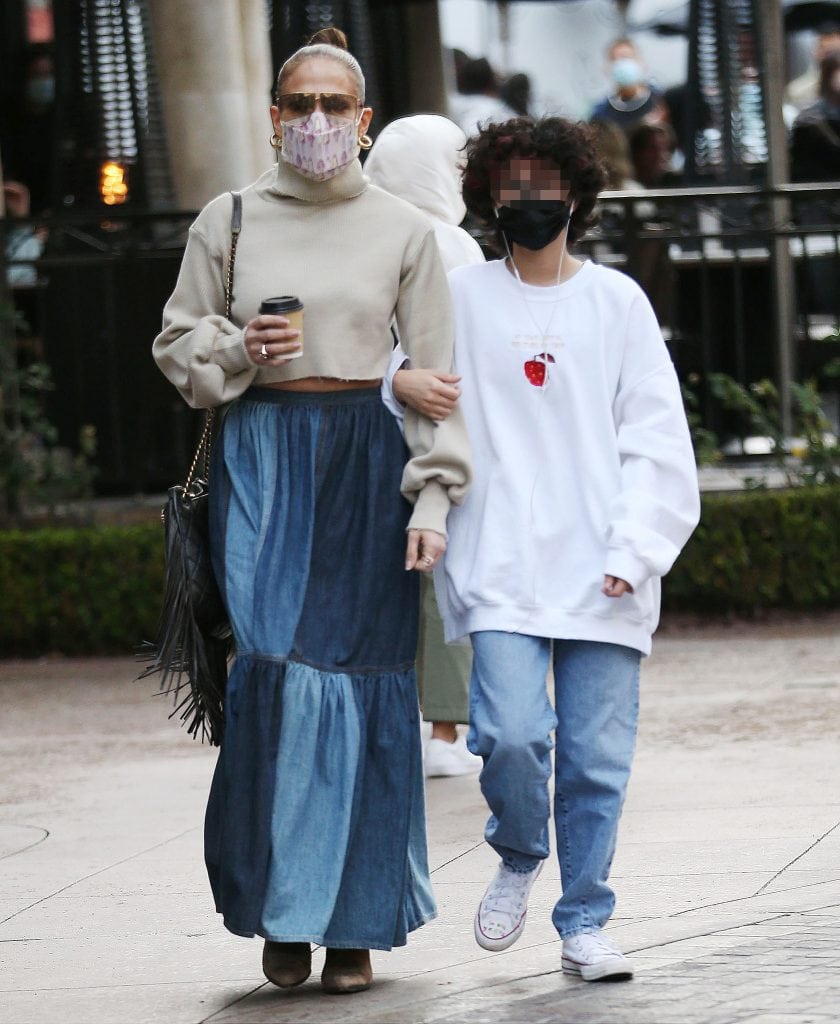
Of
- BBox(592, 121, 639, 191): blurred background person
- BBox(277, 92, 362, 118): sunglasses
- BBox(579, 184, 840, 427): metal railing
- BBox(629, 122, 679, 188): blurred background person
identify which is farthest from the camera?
BBox(629, 122, 679, 188): blurred background person

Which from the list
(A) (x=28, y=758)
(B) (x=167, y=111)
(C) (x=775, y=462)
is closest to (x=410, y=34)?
(B) (x=167, y=111)

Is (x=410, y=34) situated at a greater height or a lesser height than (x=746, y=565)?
greater

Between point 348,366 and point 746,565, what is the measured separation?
6.00m

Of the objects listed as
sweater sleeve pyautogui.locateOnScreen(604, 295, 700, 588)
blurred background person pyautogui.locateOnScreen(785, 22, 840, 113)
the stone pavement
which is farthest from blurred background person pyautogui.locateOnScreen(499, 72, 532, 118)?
Result: sweater sleeve pyautogui.locateOnScreen(604, 295, 700, 588)

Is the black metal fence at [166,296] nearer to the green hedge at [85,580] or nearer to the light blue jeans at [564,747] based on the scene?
the green hedge at [85,580]

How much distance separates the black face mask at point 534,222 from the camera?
428 centimetres

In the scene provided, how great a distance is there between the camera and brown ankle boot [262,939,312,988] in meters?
4.16

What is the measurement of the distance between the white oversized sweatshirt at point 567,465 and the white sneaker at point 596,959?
62cm

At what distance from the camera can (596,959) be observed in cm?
411

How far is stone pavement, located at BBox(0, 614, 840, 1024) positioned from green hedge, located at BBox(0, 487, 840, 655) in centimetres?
152

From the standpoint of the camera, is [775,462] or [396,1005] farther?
[775,462]

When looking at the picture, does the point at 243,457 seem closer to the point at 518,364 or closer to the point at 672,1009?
the point at 518,364

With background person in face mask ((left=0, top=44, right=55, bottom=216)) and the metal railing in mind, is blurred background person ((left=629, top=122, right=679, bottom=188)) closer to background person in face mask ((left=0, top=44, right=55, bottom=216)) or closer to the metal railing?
the metal railing

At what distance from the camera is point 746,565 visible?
32.6 feet
